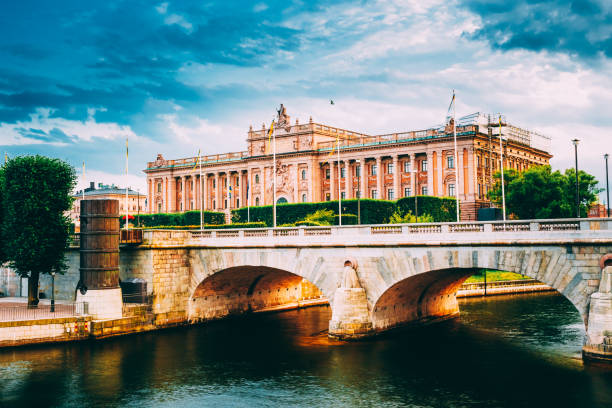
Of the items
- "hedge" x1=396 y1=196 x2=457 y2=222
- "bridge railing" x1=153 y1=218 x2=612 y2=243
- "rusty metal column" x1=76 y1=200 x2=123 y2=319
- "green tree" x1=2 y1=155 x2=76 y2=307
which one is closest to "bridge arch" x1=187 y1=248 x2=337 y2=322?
"bridge railing" x1=153 y1=218 x2=612 y2=243

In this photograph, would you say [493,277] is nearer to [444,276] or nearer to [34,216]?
[444,276]

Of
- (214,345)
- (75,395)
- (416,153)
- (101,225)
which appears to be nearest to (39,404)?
(75,395)

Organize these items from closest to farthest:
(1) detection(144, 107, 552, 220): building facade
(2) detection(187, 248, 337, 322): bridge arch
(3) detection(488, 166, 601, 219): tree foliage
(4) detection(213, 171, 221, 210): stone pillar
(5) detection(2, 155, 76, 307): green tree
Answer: (2) detection(187, 248, 337, 322): bridge arch, (5) detection(2, 155, 76, 307): green tree, (3) detection(488, 166, 601, 219): tree foliage, (1) detection(144, 107, 552, 220): building facade, (4) detection(213, 171, 221, 210): stone pillar

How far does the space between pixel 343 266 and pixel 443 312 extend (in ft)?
42.7

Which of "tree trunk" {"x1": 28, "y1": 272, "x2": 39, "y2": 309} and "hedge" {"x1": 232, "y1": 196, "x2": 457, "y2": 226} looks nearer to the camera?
"tree trunk" {"x1": 28, "y1": 272, "x2": 39, "y2": 309}

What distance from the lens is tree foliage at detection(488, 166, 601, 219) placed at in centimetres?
7231

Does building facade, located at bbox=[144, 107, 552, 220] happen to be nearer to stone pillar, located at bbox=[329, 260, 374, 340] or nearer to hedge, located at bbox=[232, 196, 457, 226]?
hedge, located at bbox=[232, 196, 457, 226]

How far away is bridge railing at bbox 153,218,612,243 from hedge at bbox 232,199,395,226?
30.6m

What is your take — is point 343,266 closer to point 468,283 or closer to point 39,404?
point 39,404

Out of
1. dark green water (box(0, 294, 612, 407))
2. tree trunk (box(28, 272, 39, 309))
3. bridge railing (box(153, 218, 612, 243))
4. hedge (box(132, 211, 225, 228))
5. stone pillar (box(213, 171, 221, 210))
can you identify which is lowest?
dark green water (box(0, 294, 612, 407))

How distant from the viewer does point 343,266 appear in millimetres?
41625

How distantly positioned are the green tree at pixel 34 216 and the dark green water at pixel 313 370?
399 inches

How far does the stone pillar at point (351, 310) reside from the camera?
4022cm

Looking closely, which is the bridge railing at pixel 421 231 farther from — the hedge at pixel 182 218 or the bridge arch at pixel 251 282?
the hedge at pixel 182 218
